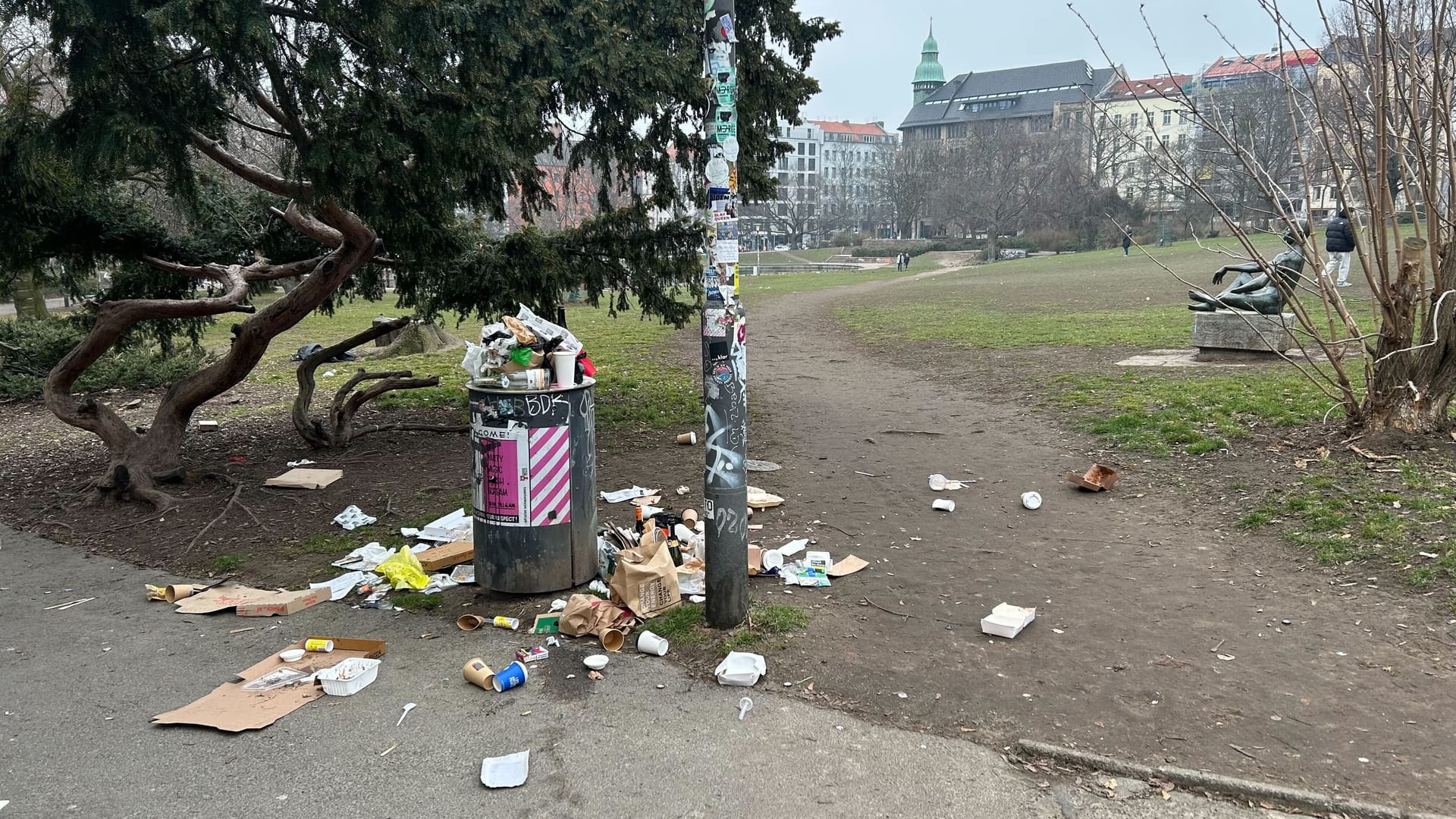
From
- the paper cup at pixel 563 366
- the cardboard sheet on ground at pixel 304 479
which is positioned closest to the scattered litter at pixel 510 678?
the paper cup at pixel 563 366

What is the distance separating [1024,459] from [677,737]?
17.0ft

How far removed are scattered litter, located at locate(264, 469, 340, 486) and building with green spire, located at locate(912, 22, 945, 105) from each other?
14142 centimetres

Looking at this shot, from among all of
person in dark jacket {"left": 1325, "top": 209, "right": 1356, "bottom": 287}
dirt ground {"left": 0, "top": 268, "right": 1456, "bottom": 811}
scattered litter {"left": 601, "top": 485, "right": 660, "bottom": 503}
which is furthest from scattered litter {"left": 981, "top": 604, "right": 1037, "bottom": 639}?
person in dark jacket {"left": 1325, "top": 209, "right": 1356, "bottom": 287}

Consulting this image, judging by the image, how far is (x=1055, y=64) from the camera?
122938 mm

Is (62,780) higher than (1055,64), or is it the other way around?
(1055,64)

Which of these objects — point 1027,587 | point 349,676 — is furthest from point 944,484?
point 349,676

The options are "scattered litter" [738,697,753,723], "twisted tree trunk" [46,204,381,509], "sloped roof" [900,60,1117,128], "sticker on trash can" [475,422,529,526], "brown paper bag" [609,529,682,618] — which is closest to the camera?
"scattered litter" [738,697,753,723]

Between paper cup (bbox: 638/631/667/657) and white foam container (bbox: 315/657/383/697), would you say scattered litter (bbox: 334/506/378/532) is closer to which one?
white foam container (bbox: 315/657/383/697)

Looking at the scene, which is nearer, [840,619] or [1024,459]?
[840,619]

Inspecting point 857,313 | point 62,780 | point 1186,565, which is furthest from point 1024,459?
point 857,313

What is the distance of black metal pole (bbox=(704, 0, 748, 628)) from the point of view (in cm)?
425

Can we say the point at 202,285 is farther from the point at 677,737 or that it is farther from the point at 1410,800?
the point at 1410,800

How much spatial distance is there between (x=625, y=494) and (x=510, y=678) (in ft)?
10.2

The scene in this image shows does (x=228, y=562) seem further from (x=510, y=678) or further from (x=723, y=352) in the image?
(x=723, y=352)
